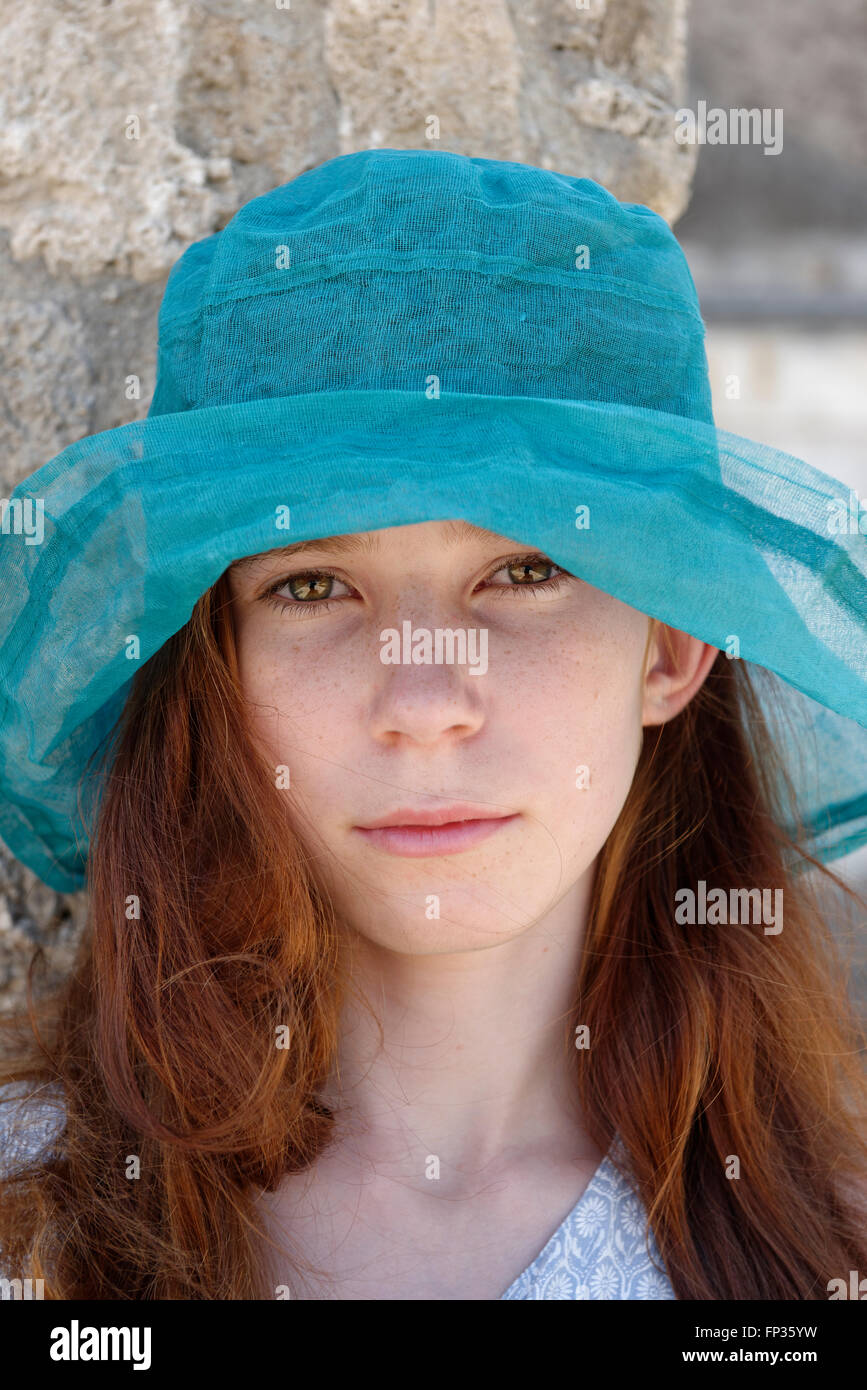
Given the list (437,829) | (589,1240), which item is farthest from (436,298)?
(589,1240)

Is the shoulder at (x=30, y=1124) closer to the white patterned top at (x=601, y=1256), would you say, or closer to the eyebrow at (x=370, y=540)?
Answer: the white patterned top at (x=601, y=1256)

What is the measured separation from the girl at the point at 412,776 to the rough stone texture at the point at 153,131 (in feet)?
0.98

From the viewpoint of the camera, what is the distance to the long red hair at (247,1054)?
1208 mm

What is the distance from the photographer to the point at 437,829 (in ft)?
3.73

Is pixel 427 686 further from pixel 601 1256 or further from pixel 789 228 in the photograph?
pixel 789 228

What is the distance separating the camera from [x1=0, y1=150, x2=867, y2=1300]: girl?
3.48ft

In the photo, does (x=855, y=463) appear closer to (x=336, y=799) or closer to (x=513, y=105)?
(x=513, y=105)

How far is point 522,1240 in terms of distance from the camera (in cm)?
126

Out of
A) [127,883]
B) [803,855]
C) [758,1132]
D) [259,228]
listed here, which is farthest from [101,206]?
[758,1132]

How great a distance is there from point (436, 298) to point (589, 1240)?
93 cm

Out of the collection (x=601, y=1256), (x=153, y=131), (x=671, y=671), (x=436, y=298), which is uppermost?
(x=153, y=131)

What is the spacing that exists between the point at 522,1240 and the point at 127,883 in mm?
540

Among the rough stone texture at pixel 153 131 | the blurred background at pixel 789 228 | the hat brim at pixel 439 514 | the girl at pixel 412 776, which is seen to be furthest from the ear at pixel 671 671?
the blurred background at pixel 789 228

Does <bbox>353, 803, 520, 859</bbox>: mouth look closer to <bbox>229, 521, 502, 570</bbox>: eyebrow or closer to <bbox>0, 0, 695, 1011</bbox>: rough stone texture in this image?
<bbox>229, 521, 502, 570</bbox>: eyebrow
